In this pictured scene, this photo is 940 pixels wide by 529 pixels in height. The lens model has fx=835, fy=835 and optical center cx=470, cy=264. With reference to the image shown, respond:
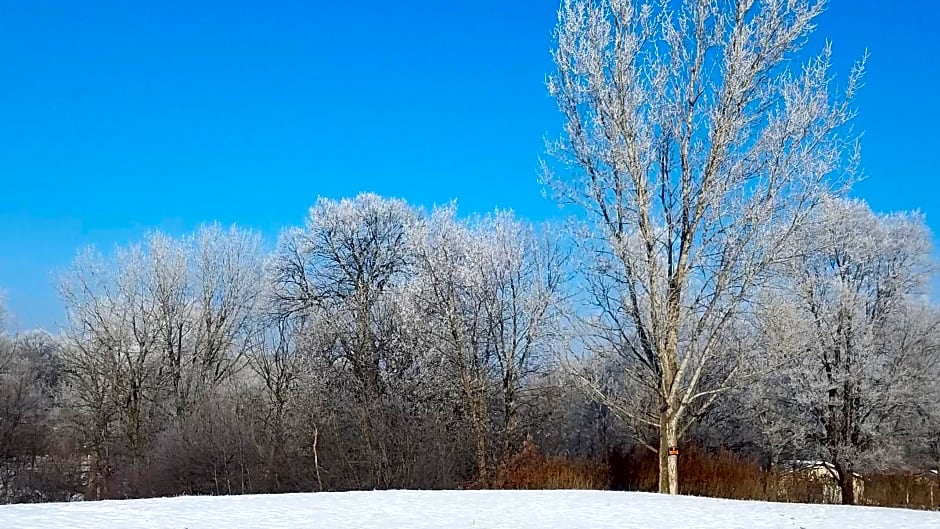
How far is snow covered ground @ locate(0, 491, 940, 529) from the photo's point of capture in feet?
24.3

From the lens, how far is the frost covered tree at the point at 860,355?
19.0 m

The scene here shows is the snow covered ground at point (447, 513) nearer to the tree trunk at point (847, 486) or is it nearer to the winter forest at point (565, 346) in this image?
the winter forest at point (565, 346)

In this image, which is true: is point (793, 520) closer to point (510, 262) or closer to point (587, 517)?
point (587, 517)

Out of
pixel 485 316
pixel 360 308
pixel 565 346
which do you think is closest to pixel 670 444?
pixel 565 346

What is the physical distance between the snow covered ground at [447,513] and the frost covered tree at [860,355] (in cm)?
1024

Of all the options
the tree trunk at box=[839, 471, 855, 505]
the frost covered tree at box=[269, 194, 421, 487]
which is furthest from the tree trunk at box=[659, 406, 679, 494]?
the frost covered tree at box=[269, 194, 421, 487]

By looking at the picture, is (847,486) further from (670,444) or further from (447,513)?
(447,513)

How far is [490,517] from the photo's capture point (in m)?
7.93

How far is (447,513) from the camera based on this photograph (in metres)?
8.14

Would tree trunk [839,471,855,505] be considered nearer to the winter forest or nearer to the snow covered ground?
the winter forest

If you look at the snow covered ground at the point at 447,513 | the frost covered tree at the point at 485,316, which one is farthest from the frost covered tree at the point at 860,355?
the snow covered ground at the point at 447,513

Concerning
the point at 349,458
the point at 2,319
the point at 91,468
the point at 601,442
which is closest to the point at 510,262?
the point at 349,458

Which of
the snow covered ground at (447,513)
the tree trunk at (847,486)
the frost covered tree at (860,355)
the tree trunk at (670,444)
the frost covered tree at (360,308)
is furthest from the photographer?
the frost covered tree at (360,308)

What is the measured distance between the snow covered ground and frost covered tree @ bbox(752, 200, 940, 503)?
1024 centimetres
